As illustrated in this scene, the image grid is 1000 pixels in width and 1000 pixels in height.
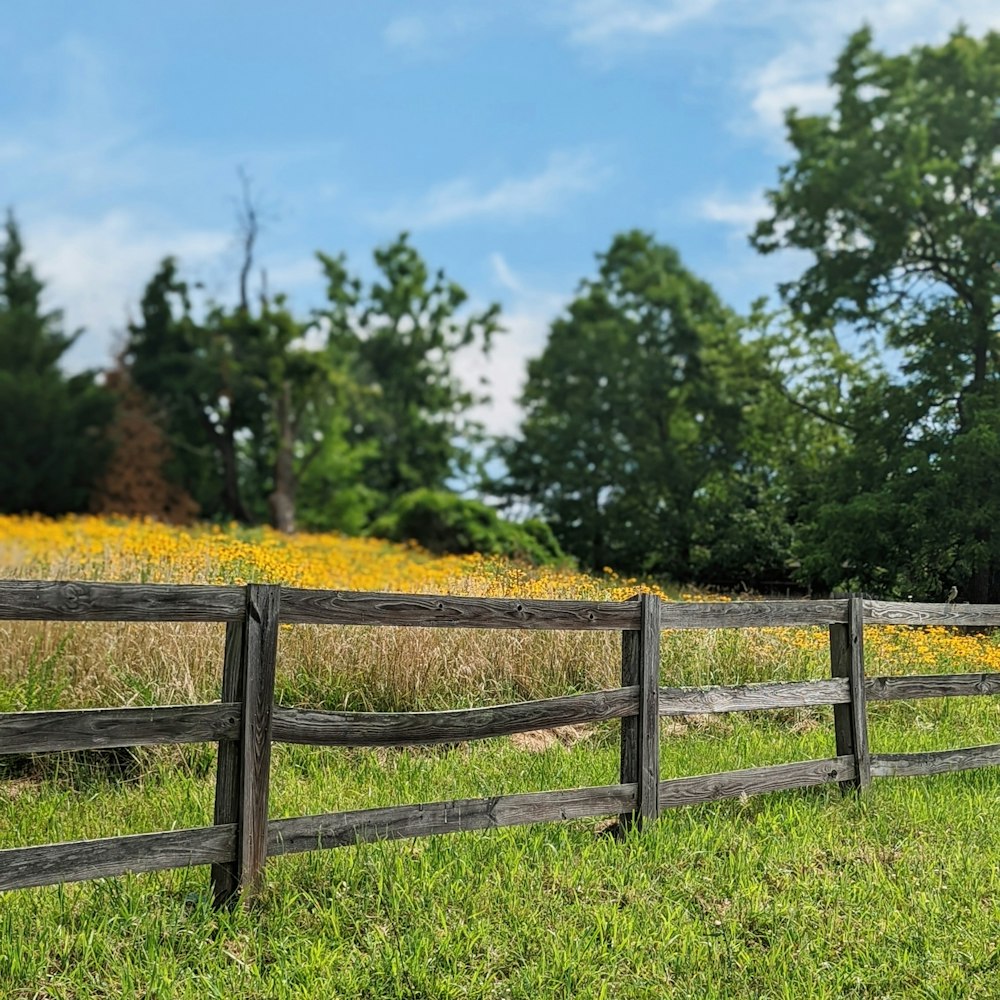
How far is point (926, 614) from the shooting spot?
7863 mm

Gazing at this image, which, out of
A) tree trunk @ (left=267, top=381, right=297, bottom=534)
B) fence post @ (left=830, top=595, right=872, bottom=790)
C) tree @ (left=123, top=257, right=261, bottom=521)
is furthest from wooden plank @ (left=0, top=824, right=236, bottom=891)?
tree @ (left=123, top=257, right=261, bottom=521)

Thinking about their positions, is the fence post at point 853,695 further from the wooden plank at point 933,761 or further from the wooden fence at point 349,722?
the wooden plank at point 933,761

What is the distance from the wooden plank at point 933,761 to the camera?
740 centimetres

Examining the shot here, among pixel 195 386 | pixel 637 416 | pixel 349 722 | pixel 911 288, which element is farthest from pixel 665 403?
pixel 349 722

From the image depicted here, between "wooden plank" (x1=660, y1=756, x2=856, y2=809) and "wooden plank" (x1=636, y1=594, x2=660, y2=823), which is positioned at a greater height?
"wooden plank" (x1=636, y1=594, x2=660, y2=823)

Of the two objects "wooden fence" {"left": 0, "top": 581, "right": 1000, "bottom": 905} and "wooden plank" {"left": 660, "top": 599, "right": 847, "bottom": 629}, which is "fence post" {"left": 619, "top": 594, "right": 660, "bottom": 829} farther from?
"wooden plank" {"left": 660, "top": 599, "right": 847, "bottom": 629}

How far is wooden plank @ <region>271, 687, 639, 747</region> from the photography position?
16.0 ft

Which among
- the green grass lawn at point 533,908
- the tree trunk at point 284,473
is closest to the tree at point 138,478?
the tree trunk at point 284,473

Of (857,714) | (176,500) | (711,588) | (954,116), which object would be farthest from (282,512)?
(857,714)

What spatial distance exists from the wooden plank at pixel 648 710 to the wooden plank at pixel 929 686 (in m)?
2.02

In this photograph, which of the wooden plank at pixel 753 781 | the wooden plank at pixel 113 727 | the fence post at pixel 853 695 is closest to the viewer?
the wooden plank at pixel 113 727

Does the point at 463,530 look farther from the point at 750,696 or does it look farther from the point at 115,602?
the point at 115,602

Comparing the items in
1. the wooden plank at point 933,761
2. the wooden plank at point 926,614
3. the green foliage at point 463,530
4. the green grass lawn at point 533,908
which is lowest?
the green grass lawn at point 533,908

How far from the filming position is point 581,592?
37.1 feet
